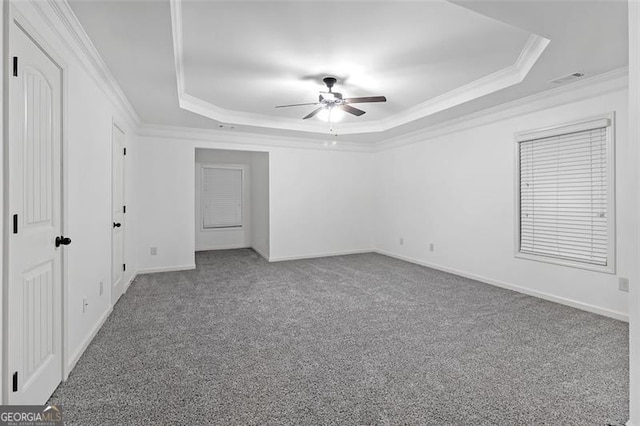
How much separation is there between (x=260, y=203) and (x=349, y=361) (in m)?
4.89

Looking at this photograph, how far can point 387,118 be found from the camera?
218 inches

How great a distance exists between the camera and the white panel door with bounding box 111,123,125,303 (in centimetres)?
358

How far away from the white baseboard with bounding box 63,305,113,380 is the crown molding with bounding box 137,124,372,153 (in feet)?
9.98

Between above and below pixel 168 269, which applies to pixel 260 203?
above

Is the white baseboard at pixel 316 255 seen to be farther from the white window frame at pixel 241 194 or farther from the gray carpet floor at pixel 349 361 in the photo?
the gray carpet floor at pixel 349 361

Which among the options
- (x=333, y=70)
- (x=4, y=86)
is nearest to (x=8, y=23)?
(x=4, y=86)

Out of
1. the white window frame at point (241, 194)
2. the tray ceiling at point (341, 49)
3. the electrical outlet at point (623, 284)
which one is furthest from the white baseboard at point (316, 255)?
the electrical outlet at point (623, 284)

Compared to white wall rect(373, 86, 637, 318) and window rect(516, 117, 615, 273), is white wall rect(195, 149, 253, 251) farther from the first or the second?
window rect(516, 117, 615, 273)

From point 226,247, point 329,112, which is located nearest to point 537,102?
point 329,112

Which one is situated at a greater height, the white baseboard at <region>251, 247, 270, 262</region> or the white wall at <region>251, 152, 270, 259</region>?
the white wall at <region>251, 152, 270, 259</region>

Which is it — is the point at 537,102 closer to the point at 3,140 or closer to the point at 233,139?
the point at 233,139

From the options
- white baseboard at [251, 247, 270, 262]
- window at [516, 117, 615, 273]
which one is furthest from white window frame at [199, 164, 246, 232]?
window at [516, 117, 615, 273]

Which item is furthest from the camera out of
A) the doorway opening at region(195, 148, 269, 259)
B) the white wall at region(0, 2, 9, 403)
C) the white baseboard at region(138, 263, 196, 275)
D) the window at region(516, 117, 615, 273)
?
the doorway opening at region(195, 148, 269, 259)

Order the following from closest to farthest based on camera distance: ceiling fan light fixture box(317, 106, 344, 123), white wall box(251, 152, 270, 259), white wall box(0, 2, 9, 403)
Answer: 1. white wall box(0, 2, 9, 403)
2. ceiling fan light fixture box(317, 106, 344, 123)
3. white wall box(251, 152, 270, 259)
